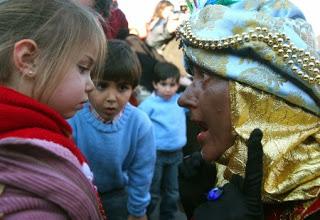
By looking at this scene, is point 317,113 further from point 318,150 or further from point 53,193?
point 53,193

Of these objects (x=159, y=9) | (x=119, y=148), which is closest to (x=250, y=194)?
(x=119, y=148)

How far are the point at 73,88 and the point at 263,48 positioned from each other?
1.98ft

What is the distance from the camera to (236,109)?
→ 133 cm

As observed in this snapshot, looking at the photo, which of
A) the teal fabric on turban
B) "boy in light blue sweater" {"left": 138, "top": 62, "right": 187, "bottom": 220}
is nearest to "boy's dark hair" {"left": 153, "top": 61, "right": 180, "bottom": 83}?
"boy in light blue sweater" {"left": 138, "top": 62, "right": 187, "bottom": 220}

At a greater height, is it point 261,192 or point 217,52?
point 217,52

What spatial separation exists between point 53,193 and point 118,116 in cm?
141

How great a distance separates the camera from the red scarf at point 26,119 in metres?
1.27

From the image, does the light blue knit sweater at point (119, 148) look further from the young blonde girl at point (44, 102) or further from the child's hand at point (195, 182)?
the young blonde girl at point (44, 102)

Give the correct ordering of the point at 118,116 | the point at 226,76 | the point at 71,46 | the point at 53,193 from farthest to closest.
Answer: the point at 118,116 → the point at 71,46 → the point at 226,76 → the point at 53,193

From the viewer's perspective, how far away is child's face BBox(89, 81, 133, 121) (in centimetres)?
255

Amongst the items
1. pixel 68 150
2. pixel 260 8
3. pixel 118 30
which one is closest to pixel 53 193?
pixel 68 150

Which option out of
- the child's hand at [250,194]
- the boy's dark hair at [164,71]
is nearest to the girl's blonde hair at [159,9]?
the boy's dark hair at [164,71]

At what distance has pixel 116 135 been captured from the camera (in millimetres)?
2570

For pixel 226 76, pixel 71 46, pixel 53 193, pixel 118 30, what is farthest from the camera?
pixel 118 30
